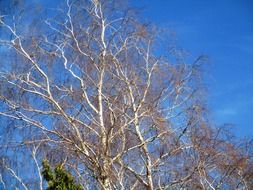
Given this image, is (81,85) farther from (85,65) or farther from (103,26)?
(103,26)

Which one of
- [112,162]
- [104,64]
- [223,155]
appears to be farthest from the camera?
[104,64]

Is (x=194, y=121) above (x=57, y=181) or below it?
above

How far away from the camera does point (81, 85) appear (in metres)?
10.8

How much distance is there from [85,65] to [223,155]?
3.97 meters

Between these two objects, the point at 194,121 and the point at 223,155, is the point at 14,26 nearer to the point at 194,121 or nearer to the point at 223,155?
the point at 194,121

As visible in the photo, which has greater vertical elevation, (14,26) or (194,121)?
(14,26)

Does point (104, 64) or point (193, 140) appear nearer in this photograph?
point (193, 140)

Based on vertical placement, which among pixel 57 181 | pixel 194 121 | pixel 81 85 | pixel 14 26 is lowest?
pixel 57 181

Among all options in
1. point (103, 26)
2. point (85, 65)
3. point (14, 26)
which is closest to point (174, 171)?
point (85, 65)

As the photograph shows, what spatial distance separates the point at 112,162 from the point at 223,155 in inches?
103

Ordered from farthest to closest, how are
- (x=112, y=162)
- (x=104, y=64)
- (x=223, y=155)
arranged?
(x=104, y=64) < (x=223, y=155) < (x=112, y=162)

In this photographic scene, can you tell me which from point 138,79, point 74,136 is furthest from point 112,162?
point 138,79

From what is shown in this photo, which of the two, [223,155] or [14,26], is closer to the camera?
[223,155]

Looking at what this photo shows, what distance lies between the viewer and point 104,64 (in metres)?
11.0
